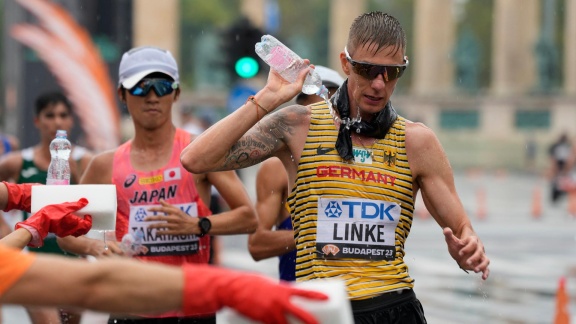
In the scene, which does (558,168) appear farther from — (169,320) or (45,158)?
(169,320)

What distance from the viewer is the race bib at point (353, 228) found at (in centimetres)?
508

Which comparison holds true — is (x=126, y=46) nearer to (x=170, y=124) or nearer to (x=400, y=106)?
(x=170, y=124)

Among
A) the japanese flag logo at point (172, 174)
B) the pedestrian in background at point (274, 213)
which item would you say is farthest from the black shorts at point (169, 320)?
the japanese flag logo at point (172, 174)

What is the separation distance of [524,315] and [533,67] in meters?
54.6

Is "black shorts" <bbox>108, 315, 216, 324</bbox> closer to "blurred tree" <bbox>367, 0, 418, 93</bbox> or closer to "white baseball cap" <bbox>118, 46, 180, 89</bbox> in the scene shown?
"white baseball cap" <bbox>118, 46, 180, 89</bbox>

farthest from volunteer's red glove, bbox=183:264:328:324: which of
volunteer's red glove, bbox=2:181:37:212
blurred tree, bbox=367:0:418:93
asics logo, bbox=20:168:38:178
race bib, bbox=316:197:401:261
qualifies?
blurred tree, bbox=367:0:418:93

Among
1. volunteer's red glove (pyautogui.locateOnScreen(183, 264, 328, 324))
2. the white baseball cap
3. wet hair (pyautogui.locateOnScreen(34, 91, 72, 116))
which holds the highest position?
wet hair (pyautogui.locateOnScreen(34, 91, 72, 116))

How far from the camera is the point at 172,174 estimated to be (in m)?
6.63

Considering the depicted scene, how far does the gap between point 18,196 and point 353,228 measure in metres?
1.54

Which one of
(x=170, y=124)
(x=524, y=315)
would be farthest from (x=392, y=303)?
(x=524, y=315)

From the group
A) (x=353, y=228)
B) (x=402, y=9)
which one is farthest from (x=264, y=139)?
(x=402, y=9)

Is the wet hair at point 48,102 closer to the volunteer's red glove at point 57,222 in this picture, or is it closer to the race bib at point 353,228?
the volunteer's red glove at point 57,222

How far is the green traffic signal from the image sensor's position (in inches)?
766

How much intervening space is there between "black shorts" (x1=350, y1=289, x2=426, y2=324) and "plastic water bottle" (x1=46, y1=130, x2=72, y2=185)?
1.71 m
